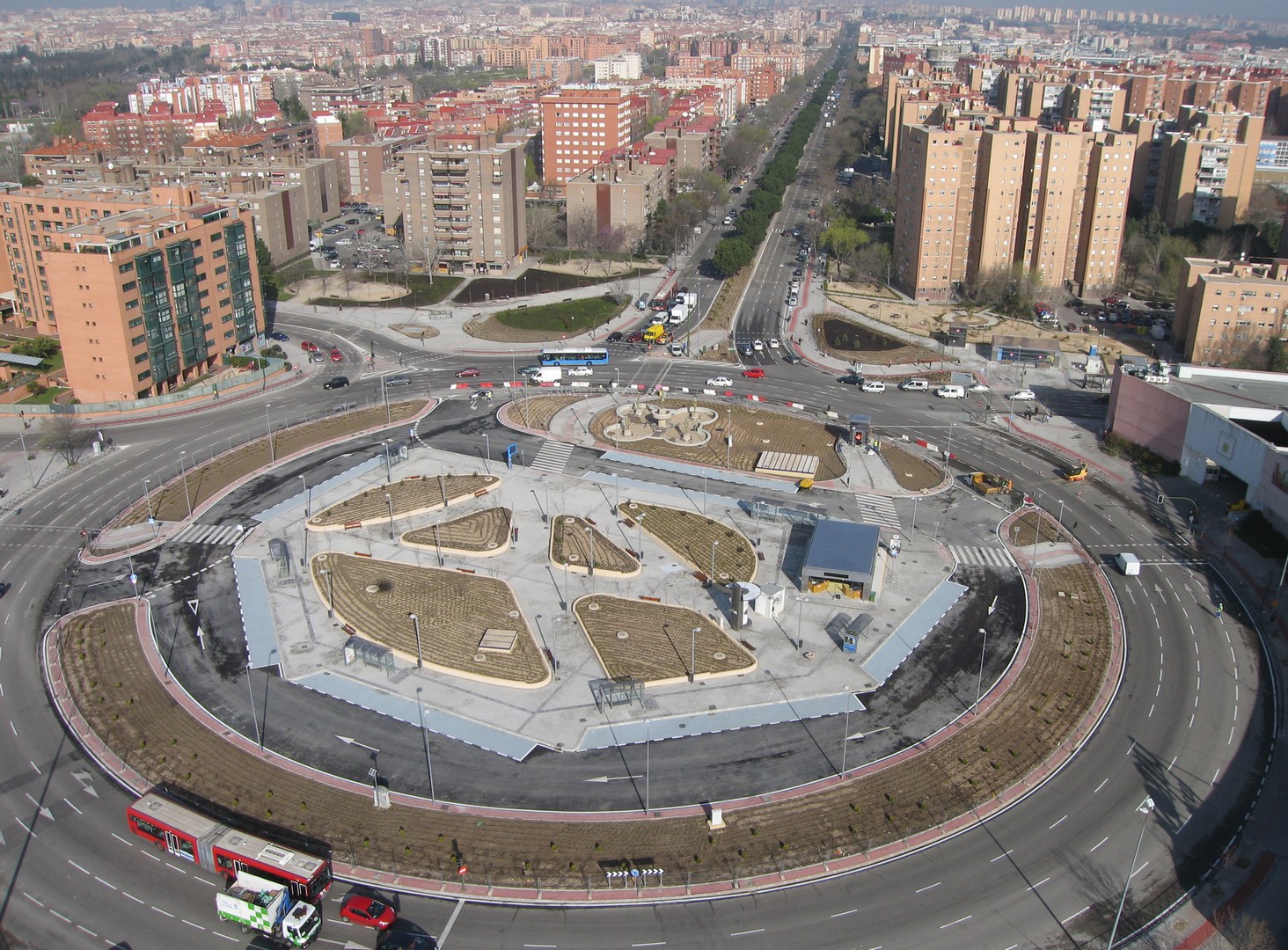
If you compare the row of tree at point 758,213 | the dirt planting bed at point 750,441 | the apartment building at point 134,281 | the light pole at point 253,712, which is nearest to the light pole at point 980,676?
the dirt planting bed at point 750,441

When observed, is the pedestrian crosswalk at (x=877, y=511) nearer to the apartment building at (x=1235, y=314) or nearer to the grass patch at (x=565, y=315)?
the apartment building at (x=1235, y=314)

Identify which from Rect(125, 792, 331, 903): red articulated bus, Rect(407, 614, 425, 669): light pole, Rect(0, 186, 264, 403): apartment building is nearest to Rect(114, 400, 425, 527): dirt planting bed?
Rect(0, 186, 264, 403): apartment building

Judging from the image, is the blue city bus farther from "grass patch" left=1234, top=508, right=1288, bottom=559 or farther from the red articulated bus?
the red articulated bus

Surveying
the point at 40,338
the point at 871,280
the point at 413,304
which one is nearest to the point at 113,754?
the point at 40,338

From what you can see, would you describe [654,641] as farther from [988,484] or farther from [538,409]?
[538,409]

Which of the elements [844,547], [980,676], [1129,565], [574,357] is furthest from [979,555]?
[574,357]

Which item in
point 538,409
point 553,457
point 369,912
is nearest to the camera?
point 369,912
